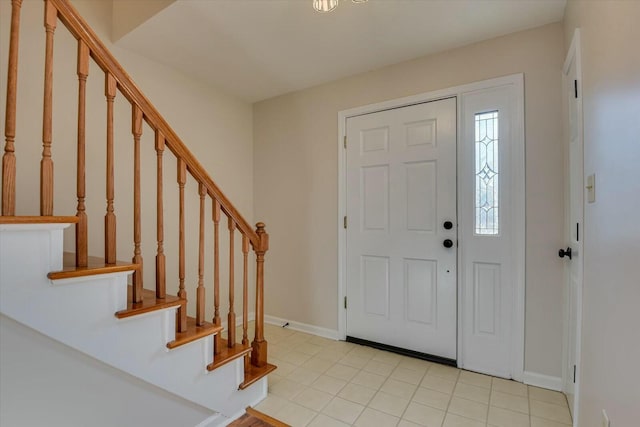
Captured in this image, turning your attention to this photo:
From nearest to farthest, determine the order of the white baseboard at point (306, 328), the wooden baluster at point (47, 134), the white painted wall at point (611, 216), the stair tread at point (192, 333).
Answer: the white painted wall at point (611, 216)
the wooden baluster at point (47, 134)
the stair tread at point (192, 333)
the white baseboard at point (306, 328)

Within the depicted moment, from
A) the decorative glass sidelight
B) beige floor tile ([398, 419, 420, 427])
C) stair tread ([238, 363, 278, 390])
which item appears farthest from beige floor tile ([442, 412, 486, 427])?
the decorative glass sidelight

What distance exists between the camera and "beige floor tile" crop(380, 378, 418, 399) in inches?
76.2

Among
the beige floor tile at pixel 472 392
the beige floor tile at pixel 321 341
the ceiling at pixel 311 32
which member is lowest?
the beige floor tile at pixel 321 341

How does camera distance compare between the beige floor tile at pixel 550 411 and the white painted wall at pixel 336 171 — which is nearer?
the beige floor tile at pixel 550 411

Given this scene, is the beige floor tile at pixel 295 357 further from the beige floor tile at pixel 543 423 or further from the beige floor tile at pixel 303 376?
the beige floor tile at pixel 543 423

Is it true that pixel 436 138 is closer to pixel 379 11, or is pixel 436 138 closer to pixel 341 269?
pixel 379 11

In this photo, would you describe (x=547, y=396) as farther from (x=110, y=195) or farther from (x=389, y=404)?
(x=110, y=195)

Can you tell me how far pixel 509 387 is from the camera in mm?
1999

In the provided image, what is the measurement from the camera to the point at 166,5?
1.86m

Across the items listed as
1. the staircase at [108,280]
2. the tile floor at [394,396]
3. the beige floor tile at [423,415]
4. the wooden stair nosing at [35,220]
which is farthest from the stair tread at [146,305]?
the beige floor tile at [423,415]

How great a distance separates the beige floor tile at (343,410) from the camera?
171 centimetres

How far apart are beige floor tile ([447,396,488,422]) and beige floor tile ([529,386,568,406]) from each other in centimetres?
39

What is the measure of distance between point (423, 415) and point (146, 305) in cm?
162

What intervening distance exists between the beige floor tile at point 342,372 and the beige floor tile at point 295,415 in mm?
424
